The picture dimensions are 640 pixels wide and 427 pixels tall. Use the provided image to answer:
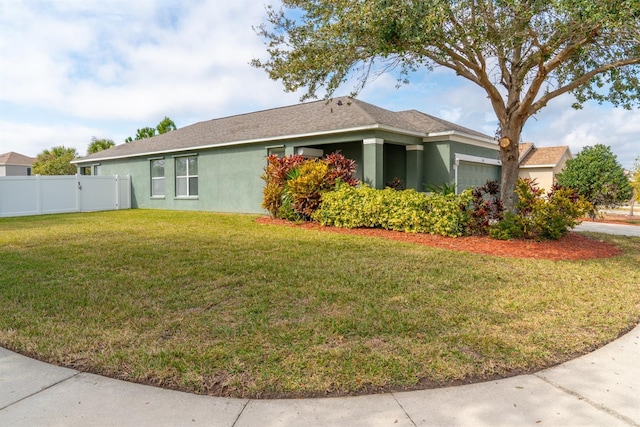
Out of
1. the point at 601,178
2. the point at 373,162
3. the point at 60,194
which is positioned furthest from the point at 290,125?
the point at 601,178

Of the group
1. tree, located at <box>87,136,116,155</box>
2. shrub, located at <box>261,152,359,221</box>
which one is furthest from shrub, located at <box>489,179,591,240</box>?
tree, located at <box>87,136,116,155</box>

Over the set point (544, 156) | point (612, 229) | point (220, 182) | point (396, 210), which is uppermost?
point (544, 156)

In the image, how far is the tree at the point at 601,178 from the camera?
58.0ft

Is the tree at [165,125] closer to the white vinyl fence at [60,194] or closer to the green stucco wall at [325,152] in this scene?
the white vinyl fence at [60,194]

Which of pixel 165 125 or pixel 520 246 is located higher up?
pixel 165 125

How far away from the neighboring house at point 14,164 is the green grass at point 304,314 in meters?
42.2

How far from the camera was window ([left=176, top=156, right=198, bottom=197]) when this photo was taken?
17.7m

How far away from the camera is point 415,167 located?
1455cm

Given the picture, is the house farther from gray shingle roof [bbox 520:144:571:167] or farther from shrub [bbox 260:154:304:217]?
gray shingle roof [bbox 520:144:571:167]

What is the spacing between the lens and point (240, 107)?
21828 millimetres

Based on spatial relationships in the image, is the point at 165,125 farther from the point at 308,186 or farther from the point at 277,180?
the point at 308,186

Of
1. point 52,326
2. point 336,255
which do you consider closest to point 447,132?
point 336,255

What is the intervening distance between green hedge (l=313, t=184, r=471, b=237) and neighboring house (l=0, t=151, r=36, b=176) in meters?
42.9

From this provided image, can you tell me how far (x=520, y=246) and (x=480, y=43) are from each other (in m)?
4.28
